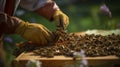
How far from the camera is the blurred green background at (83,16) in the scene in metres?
1.35

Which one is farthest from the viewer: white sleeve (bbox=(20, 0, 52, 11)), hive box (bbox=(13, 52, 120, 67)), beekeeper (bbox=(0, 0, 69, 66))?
white sleeve (bbox=(20, 0, 52, 11))

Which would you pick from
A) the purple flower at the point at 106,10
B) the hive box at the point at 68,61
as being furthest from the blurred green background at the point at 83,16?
the hive box at the point at 68,61

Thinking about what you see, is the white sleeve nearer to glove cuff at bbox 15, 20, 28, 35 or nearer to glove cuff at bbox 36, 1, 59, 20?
glove cuff at bbox 36, 1, 59, 20

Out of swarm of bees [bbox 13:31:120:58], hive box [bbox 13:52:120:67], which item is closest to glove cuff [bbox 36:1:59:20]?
swarm of bees [bbox 13:31:120:58]

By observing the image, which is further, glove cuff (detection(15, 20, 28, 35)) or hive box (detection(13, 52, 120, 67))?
glove cuff (detection(15, 20, 28, 35))

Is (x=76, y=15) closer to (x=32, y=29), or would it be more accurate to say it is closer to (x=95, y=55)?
(x=32, y=29)

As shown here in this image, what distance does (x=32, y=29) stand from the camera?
3.50 ft

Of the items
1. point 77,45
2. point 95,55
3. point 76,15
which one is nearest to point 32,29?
point 77,45

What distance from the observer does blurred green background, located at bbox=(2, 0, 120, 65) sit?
1.35 metres

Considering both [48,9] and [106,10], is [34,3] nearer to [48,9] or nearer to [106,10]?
[48,9]

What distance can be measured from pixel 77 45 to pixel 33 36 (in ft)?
0.53

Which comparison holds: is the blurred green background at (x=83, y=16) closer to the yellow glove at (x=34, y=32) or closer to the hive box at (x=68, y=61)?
the yellow glove at (x=34, y=32)

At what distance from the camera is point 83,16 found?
1.55 meters

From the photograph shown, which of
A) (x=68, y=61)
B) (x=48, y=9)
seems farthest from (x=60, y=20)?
(x=68, y=61)
